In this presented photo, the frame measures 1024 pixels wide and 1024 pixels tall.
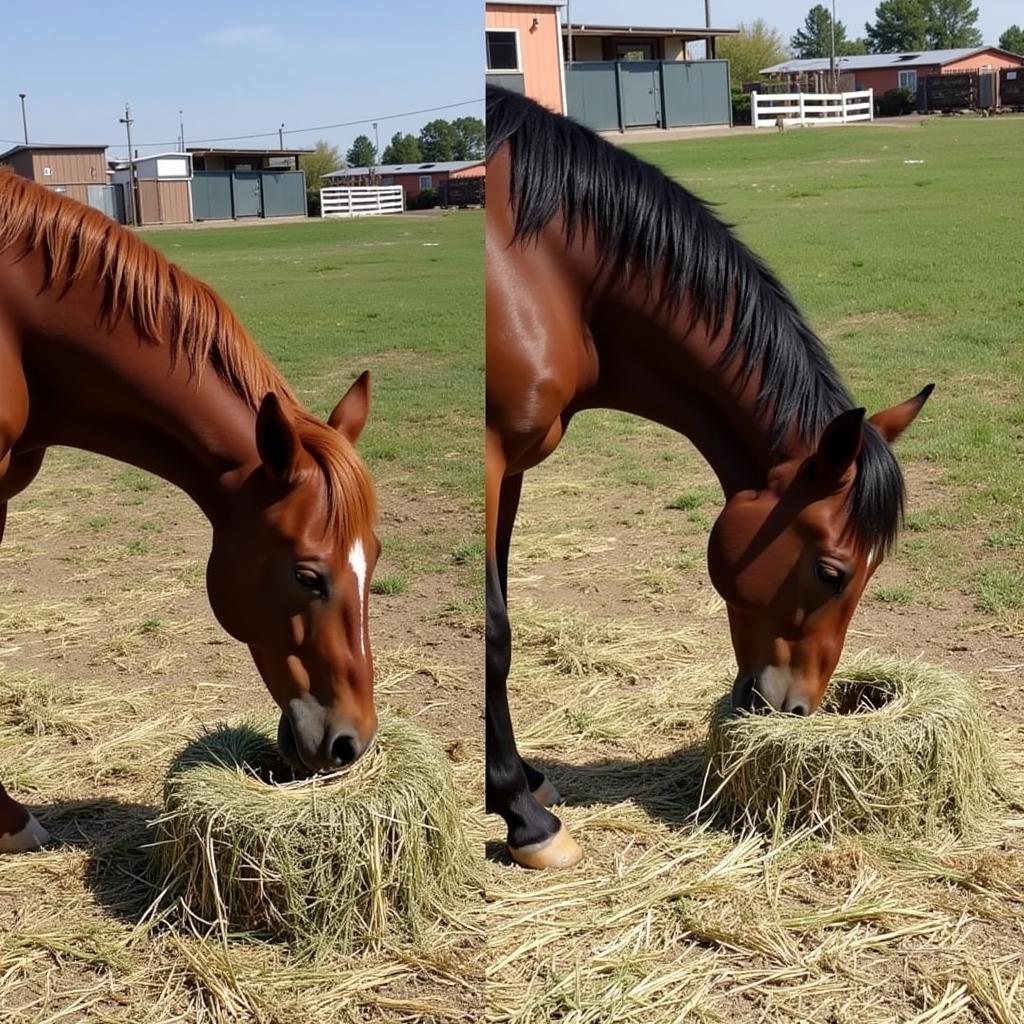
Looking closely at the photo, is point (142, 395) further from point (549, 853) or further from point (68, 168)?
point (549, 853)

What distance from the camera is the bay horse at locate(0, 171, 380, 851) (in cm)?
180

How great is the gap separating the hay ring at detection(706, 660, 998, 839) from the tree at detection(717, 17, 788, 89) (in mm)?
2073

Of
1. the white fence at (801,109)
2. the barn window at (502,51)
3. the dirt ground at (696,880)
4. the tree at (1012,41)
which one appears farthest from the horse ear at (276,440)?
the tree at (1012,41)

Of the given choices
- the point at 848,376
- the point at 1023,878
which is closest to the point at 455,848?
the point at 1023,878

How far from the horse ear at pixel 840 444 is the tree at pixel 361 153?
1.00 metres

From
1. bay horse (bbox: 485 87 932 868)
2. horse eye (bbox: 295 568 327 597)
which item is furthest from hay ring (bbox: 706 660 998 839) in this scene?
horse eye (bbox: 295 568 327 597)

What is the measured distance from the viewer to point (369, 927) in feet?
6.40

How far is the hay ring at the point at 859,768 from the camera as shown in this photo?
248cm

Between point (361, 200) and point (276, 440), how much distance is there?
1.79ft

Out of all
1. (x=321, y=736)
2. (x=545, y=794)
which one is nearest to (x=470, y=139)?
(x=321, y=736)

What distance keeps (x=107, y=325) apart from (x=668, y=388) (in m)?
1.11

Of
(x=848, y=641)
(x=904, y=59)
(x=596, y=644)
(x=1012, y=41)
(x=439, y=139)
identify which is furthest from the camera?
(x=904, y=59)

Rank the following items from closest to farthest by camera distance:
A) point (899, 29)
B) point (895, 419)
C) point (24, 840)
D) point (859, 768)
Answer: point (24, 840) < point (895, 419) < point (859, 768) < point (899, 29)

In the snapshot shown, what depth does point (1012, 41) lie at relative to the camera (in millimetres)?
5828
